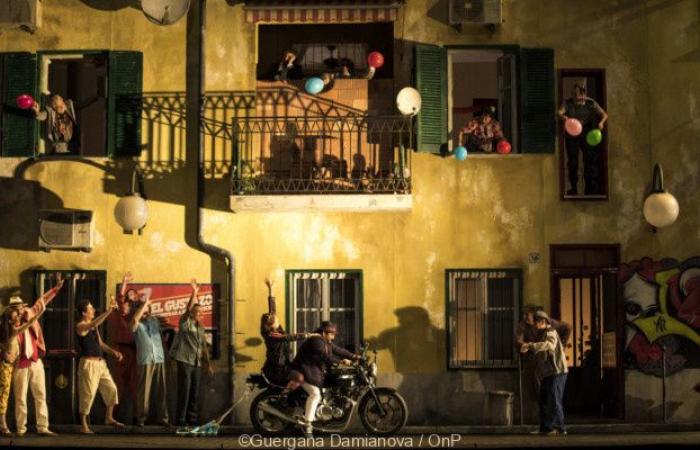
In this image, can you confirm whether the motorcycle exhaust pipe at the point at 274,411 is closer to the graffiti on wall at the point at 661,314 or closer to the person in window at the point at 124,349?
the person in window at the point at 124,349

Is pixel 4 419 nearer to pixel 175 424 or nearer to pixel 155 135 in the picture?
pixel 175 424

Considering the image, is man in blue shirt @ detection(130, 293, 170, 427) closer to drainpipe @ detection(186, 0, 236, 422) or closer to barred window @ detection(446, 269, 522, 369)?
drainpipe @ detection(186, 0, 236, 422)

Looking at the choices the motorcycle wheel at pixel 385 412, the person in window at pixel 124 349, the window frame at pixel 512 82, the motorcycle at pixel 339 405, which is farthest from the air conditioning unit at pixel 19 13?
the motorcycle wheel at pixel 385 412

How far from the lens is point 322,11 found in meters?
20.6

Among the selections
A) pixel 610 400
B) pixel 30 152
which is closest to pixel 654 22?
pixel 610 400

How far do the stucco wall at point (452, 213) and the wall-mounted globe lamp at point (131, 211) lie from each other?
61 cm

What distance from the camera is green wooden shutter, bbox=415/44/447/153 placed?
20406 mm

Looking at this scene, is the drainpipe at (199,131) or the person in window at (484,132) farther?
the person in window at (484,132)

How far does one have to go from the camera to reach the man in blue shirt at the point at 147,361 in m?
19.5

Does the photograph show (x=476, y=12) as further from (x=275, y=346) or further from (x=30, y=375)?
(x=30, y=375)

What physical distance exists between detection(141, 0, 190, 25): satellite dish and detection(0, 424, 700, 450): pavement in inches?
254

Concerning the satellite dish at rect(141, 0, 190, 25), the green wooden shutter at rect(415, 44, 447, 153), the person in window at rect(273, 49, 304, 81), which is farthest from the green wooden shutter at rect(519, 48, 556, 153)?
the satellite dish at rect(141, 0, 190, 25)

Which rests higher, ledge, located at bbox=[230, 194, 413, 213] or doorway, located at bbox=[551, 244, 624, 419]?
ledge, located at bbox=[230, 194, 413, 213]

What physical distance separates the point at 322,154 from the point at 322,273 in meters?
1.95
